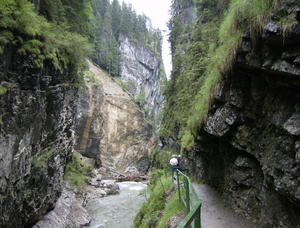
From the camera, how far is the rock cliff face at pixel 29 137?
9680 mm

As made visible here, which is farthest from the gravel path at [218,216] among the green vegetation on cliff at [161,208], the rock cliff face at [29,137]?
the rock cliff face at [29,137]

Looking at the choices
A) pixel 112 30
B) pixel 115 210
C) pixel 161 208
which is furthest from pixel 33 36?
pixel 112 30

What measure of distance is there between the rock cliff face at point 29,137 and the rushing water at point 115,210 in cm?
372

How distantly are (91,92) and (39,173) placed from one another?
2479cm

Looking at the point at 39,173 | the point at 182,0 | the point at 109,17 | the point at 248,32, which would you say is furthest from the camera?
the point at 109,17

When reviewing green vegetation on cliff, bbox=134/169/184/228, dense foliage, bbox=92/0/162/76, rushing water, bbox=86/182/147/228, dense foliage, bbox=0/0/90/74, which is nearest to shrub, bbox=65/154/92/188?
rushing water, bbox=86/182/147/228

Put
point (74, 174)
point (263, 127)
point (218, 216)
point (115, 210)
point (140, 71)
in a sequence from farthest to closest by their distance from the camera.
Answer: 1. point (140, 71)
2. point (74, 174)
3. point (115, 210)
4. point (218, 216)
5. point (263, 127)

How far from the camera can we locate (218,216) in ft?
21.0

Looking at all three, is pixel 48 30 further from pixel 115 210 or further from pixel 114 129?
pixel 114 129

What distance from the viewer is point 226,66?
629 centimetres

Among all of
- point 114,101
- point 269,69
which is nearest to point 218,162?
point 269,69

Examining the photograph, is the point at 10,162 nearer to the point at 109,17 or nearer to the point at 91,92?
the point at 91,92

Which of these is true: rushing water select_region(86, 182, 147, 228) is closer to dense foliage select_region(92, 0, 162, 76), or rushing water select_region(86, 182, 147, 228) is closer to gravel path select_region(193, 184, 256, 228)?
gravel path select_region(193, 184, 256, 228)

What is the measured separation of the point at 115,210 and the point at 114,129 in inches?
1060
